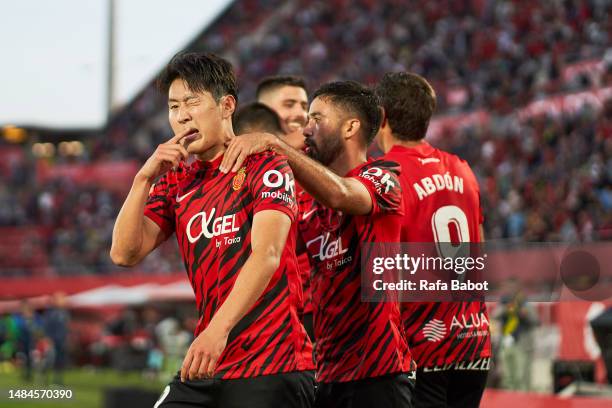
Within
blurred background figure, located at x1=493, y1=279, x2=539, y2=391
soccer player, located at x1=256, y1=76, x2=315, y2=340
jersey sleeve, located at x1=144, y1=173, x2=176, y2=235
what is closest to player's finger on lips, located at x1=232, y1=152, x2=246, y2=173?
jersey sleeve, located at x1=144, y1=173, x2=176, y2=235

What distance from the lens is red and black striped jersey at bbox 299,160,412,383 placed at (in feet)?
15.1

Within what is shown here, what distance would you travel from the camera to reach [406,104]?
5.43 metres

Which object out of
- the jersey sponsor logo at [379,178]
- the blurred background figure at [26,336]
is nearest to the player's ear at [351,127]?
the jersey sponsor logo at [379,178]

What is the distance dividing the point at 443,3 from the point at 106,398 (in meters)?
21.0

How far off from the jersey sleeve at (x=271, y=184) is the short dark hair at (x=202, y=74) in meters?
0.32

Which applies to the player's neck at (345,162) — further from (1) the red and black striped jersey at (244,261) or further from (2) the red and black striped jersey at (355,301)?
(1) the red and black striped jersey at (244,261)

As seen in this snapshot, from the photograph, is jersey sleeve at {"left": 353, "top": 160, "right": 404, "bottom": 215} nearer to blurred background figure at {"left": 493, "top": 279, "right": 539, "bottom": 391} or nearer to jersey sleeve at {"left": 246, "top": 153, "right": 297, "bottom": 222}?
jersey sleeve at {"left": 246, "top": 153, "right": 297, "bottom": 222}

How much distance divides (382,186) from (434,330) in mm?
1077

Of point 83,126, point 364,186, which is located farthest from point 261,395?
point 83,126

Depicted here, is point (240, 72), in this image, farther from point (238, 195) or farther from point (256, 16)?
point (238, 195)

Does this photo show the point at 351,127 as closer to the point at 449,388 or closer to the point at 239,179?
the point at 239,179

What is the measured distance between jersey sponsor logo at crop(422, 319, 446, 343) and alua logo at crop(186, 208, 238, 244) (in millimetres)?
1683

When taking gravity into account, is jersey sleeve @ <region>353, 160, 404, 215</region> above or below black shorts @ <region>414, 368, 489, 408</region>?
above

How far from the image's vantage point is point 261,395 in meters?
3.87
